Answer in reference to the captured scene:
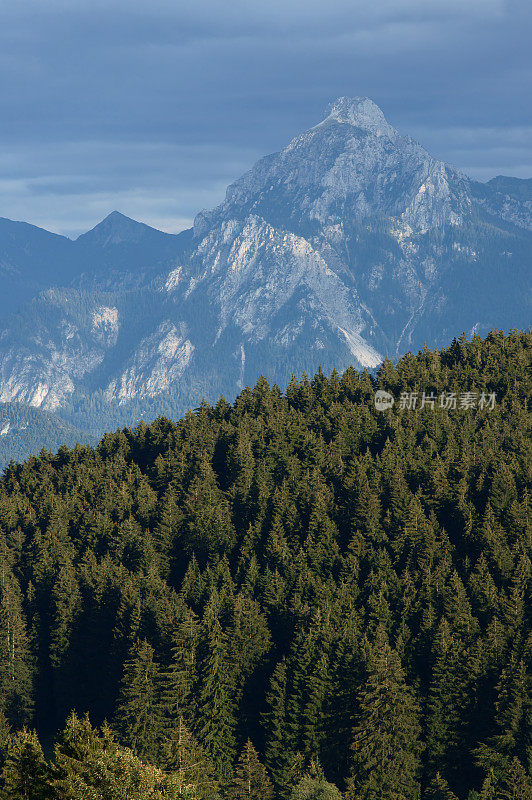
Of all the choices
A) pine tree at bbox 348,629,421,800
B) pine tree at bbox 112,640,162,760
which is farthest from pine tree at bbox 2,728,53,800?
pine tree at bbox 112,640,162,760

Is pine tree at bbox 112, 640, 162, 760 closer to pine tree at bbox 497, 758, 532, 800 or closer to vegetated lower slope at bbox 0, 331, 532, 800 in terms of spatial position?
vegetated lower slope at bbox 0, 331, 532, 800

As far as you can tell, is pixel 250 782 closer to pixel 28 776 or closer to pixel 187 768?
pixel 187 768

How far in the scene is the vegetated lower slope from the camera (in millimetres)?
88438

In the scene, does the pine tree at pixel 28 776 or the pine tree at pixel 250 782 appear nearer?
the pine tree at pixel 28 776

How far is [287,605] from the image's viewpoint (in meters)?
112

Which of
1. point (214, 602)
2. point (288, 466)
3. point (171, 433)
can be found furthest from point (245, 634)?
point (171, 433)

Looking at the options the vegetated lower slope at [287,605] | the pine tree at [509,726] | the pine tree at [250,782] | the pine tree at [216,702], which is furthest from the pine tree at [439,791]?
the pine tree at [216,702]

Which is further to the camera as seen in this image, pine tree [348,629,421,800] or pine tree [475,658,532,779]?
pine tree [348,629,421,800]

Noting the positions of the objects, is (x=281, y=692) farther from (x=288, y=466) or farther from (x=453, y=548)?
(x=288, y=466)

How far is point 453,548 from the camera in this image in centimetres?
12100

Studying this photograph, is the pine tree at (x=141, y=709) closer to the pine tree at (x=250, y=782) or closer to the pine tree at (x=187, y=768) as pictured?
the pine tree at (x=187, y=768)

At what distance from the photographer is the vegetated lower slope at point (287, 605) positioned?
290 ft

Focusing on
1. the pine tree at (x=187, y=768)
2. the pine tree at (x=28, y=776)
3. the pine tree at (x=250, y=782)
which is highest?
the pine tree at (x=28, y=776)

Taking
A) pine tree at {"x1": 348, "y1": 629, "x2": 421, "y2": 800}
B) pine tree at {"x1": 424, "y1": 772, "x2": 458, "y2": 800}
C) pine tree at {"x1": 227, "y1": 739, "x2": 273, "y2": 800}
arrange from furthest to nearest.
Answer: pine tree at {"x1": 348, "y1": 629, "x2": 421, "y2": 800}
pine tree at {"x1": 424, "y1": 772, "x2": 458, "y2": 800}
pine tree at {"x1": 227, "y1": 739, "x2": 273, "y2": 800}
